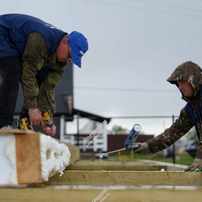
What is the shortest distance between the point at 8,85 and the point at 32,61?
0.20m

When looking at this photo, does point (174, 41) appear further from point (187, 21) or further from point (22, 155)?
point (22, 155)

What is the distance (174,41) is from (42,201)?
806 inches

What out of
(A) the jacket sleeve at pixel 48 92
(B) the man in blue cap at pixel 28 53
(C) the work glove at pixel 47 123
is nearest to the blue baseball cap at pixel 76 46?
(B) the man in blue cap at pixel 28 53

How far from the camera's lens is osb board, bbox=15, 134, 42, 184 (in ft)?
8.72

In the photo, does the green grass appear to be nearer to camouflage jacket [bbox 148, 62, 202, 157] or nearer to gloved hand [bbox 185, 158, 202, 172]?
camouflage jacket [bbox 148, 62, 202, 157]

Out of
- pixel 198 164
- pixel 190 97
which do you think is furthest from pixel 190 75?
pixel 198 164

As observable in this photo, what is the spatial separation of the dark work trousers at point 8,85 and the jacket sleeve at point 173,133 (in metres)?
1.11

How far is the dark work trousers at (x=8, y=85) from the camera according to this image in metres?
3.51

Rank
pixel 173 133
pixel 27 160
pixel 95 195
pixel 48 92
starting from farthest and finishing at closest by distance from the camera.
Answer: pixel 48 92, pixel 173 133, pixel 27 160, pixel 95 195

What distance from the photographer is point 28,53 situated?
3.47 m

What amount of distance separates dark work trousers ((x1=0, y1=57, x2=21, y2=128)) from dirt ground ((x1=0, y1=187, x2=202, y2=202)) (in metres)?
0.97

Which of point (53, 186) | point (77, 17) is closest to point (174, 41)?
point (77, 17)

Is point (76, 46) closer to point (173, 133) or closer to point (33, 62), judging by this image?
point (33, 62)

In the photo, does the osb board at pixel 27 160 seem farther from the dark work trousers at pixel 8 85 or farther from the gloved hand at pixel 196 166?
the gloved hand at pixel 196 166
